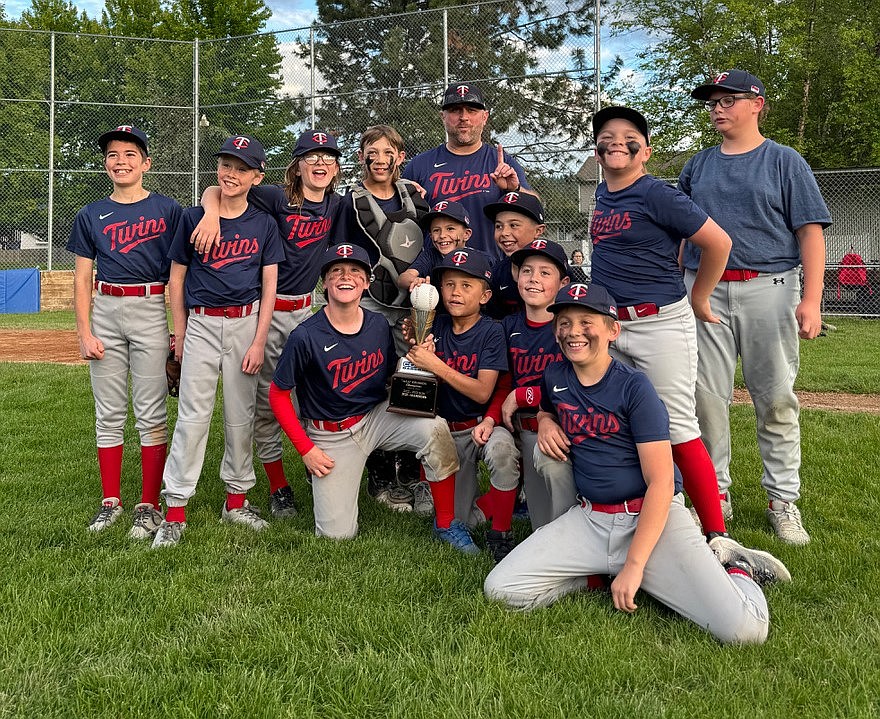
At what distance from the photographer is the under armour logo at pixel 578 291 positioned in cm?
294

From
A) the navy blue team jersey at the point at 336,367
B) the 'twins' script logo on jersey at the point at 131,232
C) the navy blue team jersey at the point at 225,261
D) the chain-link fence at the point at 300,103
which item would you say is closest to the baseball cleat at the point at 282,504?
the navy blue team jersey at the point at 336,367

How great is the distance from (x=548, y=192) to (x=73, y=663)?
39.3 feet

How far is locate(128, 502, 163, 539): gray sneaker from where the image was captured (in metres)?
3.82

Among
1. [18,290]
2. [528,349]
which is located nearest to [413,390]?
[528,349]

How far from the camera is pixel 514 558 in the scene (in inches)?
120

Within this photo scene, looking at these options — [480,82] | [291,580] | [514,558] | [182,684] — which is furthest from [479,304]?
[480,82]

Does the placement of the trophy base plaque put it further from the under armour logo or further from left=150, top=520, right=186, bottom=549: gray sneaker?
left=150, top=520, right=186, bottom=549: gray sneaker

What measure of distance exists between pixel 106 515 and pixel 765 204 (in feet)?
12.6

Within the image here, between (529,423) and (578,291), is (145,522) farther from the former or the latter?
(578,291)

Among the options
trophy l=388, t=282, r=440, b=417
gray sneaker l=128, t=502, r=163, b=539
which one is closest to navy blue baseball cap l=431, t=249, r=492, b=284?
trophy l=388, t=282, r=440, b=417

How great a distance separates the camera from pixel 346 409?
4.06 meters

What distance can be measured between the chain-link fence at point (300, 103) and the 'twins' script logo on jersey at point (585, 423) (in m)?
10.5

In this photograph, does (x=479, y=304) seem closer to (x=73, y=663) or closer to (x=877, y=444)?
(x=73, y=663)

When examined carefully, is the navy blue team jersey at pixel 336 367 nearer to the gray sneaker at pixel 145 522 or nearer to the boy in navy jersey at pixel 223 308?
the boy in navy jersey at pixel 223 308
